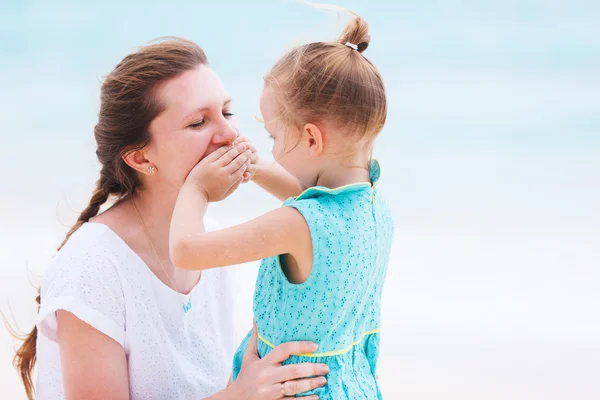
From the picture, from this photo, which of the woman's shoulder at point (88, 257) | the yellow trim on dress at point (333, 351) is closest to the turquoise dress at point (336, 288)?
the yellow trim on dress at point (333, 351)

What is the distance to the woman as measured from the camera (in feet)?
6.92

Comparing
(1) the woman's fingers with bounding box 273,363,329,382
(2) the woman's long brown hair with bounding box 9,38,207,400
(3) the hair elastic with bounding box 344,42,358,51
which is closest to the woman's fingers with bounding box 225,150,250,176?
(2) the woman's long brown hair with bounding box 9,38,207,400

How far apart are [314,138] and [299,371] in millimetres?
596

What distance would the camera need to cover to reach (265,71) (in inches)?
82.0

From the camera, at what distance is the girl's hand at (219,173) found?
2.02 meters

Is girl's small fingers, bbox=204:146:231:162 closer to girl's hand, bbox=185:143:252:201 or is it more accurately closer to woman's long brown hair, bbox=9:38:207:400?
girl's hand, bbox=185:143:252:201

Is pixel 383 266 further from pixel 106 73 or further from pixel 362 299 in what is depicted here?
pixel 106 73

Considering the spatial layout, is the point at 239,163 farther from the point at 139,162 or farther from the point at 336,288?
the point at 336,288

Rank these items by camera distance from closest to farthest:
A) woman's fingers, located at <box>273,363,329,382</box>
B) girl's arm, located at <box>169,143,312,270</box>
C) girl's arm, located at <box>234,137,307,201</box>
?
girl's arm, located at <box>169,143,312,270</box> < woman's fingers, located at <box>273,363,329,382</box> < girl's arm, located at <box>234,137,307,201</box>

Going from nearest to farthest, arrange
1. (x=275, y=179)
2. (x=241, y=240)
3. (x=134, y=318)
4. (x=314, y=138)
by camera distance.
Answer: (x=241, y=240), (x=314, y=138), (x=134, y=318), (x=275, y=179)

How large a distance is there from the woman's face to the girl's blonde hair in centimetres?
28

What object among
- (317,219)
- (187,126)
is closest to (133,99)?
(187,126)

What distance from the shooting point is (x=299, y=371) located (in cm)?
193

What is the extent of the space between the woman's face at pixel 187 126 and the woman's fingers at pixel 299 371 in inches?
25.3
